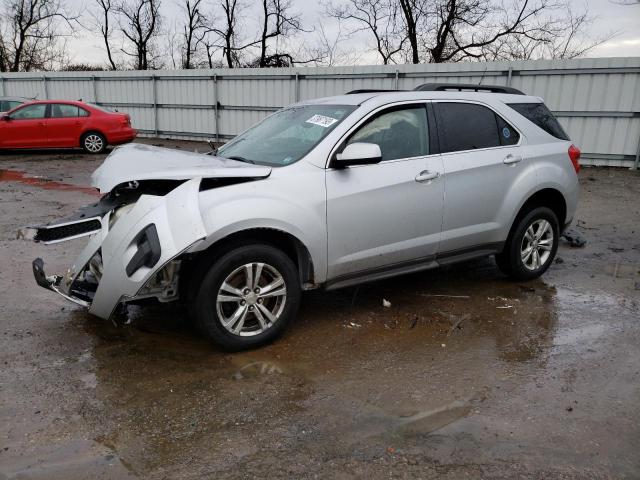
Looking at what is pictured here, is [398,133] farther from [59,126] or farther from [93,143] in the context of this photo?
[59,126]

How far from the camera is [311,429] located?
294 cm

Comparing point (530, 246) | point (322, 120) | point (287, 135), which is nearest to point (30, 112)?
point (287, 135)

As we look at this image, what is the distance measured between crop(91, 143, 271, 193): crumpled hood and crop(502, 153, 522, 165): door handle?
2.26 m

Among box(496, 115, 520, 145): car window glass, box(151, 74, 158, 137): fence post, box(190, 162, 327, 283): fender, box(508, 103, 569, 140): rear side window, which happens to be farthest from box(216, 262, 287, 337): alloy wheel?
box(151, 74, 158, 137): fence post

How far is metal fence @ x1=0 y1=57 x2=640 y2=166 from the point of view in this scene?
12.6m

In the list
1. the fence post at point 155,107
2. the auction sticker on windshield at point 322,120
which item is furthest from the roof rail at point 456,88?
the fence post at point 155,107

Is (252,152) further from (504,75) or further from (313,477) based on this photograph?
(504,75)

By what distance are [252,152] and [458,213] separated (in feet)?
5.79

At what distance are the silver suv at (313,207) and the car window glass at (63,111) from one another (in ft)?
40.2

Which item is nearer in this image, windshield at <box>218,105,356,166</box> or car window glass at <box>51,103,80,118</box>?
windshield at <box>218,105,356,166</box>

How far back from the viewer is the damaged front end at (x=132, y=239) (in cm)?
330

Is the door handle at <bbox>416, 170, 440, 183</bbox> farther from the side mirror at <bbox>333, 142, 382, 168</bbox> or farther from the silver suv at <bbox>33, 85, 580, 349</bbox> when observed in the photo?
the side mirror at <bbox>333, 142, 382, 168</bbox>

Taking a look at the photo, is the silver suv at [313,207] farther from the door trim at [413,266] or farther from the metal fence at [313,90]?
the metal fence at [313,90]

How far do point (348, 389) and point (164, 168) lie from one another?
1.88m
